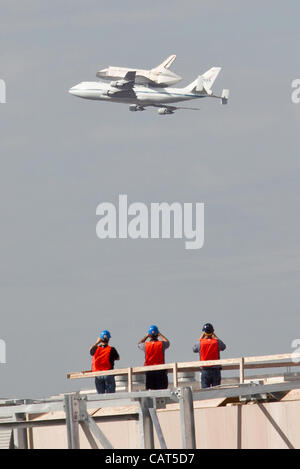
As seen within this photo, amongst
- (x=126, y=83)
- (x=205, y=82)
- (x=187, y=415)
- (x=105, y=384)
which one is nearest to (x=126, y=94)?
(x=126, y=83)

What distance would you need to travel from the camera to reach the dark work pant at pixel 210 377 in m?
26.0

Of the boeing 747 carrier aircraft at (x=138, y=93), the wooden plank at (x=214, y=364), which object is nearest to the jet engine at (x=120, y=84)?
the boeing 747 carrier aircraft at (x=138, y=93)

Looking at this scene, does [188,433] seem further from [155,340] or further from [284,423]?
[155,340]

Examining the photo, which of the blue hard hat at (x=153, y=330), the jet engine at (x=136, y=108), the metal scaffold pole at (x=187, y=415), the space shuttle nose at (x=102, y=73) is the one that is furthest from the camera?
the space shuttle nose at (x=102, y=73)

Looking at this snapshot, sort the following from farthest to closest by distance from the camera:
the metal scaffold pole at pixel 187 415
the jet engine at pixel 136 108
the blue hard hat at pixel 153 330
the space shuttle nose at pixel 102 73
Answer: the space shuttle nose at pixel 102 73 < the jet engine at pixel 136 108 < the blue hard hat at pixel 153 330 < the metal scaffold pole at pixel 187 415

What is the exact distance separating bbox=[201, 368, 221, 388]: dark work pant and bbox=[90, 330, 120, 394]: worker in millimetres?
2016

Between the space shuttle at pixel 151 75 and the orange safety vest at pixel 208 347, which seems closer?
the orange safety vest at pixel 208 347

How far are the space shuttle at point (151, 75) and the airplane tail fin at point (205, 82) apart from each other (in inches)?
121

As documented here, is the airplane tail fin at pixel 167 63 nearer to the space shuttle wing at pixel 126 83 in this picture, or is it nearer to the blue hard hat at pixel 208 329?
the space shuttle wing at pixel 126 83

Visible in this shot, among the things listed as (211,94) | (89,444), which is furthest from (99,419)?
(211,94)

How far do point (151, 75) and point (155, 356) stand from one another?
105662 mm

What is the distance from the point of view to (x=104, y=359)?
2631 centimetres

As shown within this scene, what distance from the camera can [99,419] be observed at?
25.0 m

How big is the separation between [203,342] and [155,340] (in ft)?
3.49
